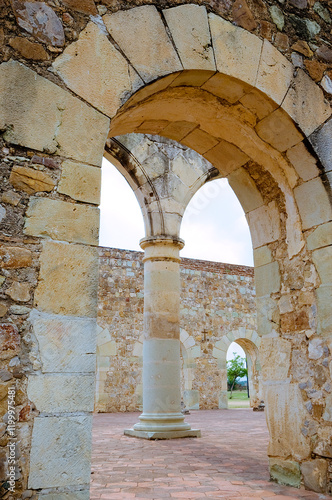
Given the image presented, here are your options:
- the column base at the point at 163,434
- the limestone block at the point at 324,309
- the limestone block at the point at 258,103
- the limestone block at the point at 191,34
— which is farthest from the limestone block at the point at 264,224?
the column base at the point at 163,434

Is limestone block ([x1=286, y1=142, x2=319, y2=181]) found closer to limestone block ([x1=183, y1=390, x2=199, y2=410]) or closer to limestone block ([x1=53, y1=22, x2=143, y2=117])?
limestone block ([x1=53, y1=22, x2=143, y2=117])

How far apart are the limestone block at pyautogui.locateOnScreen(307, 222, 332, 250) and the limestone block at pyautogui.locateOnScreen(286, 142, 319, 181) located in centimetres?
39

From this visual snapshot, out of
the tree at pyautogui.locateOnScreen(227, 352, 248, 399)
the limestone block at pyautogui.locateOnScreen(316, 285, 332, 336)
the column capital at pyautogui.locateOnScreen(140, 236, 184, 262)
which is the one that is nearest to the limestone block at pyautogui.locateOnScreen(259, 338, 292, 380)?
the limestone block at pyautogui.locateOnScreen(316, 285, 332, 336)

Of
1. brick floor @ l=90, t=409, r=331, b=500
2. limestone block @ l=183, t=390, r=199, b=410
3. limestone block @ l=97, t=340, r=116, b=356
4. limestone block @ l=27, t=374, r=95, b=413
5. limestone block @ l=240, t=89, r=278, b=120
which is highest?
limestone block @ l=240, t=89, r=278, b=120

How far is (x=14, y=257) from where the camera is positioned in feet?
6.26

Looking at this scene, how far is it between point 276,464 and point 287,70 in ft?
9.31

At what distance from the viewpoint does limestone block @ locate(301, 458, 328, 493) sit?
2711 mm

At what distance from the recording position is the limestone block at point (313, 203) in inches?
120

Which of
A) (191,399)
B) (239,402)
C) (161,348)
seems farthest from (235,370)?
(161,348)

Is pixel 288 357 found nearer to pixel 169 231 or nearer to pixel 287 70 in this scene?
pixel 287 70

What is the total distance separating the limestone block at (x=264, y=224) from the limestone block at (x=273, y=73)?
0.89 metres

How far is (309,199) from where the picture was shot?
10.3ft

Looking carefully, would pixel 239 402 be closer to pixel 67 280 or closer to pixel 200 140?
pixel 200 140

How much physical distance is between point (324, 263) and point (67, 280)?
187 centimetres
